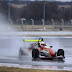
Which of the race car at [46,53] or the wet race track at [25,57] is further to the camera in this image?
the race car at [46,53]

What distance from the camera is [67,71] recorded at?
27.3 ft

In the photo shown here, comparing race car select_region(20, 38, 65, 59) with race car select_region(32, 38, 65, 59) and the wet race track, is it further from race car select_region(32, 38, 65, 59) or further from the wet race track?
the wet race track

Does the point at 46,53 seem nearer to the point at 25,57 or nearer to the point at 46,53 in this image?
the point at 46,53

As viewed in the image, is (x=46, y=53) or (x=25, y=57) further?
(x=25, y=57)

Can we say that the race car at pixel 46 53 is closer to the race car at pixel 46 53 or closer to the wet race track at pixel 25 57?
the race car at pixel 46 53

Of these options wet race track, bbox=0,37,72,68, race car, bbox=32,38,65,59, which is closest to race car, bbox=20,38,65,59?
race car, bbox=32,38,65,59

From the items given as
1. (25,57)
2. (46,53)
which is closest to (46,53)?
(46,53)

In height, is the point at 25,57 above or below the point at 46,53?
below

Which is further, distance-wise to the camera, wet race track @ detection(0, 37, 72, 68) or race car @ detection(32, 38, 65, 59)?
race car @ detection(32, 38, 65, 59)

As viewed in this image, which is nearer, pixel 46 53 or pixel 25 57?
pixel 46 53

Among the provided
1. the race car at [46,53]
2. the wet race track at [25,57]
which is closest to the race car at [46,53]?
the race car at [46,53]

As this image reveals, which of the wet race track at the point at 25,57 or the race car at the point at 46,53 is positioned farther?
the race car at the point at 46,53

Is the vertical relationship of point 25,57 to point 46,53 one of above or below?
below

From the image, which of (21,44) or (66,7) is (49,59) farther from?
(66,7)
